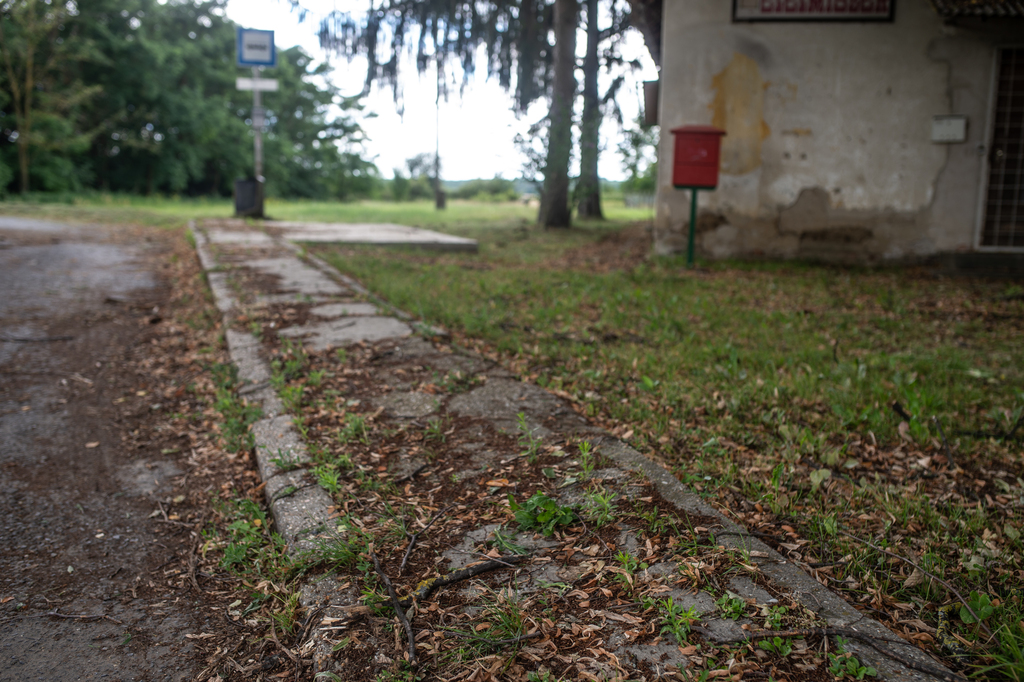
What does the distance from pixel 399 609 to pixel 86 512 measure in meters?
1.37

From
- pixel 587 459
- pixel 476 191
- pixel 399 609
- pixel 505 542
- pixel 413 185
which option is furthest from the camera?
pixel 413 185

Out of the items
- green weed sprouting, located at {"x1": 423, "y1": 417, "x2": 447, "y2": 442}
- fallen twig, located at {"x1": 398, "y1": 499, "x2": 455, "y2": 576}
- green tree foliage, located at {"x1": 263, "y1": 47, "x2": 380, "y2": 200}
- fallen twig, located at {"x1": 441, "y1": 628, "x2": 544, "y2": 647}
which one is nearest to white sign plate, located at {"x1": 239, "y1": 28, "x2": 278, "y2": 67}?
green weed sprouting, located at {"x1": 423, "y1": 417, "x2": 447, "y2": 442}

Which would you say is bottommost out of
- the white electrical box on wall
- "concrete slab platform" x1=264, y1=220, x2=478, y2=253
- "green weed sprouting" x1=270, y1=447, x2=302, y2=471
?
"green weed sprouting" x1=270, y1=447, x2=302, y2=471

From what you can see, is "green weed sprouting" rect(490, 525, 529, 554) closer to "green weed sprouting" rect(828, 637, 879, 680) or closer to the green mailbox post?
"green weed sprouting" rect(828, 637, 879, 680)

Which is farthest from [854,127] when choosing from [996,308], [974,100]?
[996,308]

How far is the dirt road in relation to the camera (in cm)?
170

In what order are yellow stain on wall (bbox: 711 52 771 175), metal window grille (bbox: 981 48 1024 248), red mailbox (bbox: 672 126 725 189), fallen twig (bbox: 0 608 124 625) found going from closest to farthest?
fallen twig (bbox: 0 608 124 625) < red mailbox (bbox: 672 126 725 189) < metal window grille (bbox: 981 48 1024 248) < yellow stain on wall (bbox: 711 52 771 175)

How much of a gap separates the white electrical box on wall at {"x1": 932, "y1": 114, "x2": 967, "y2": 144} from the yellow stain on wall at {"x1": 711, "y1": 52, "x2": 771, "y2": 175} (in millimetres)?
1755

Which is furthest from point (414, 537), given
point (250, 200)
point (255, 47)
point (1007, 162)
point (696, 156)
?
point (250, 200)

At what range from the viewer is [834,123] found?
7.84 m

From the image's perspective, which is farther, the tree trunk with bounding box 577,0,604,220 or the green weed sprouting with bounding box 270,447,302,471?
the tree trunk with bounding box 577,0,604,220

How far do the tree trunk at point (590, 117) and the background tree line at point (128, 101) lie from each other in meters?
16.5

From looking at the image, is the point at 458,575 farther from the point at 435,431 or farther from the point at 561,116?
the point at 561,116

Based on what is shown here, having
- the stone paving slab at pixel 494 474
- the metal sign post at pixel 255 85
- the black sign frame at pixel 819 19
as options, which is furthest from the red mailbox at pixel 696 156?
the metal sign post at pixel 255 85
